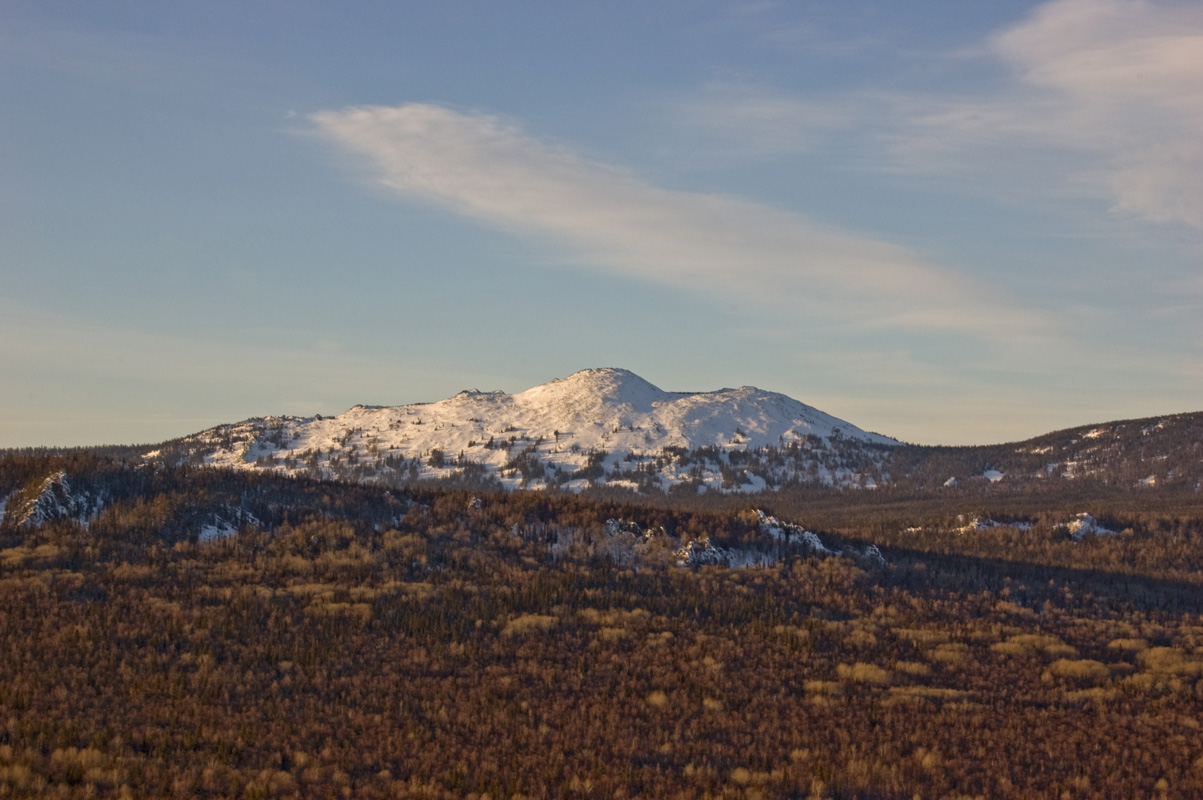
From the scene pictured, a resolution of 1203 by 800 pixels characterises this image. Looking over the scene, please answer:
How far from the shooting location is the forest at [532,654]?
35.6 meters

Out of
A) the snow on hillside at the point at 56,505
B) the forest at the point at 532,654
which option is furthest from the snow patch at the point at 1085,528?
the snow on hillside at the point at 56,505

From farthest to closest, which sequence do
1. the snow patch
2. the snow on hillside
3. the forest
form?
the snow patch → the snow on hillside → the forest

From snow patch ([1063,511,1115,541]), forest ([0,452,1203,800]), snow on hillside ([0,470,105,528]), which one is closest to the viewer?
forest ([0,452,1203,800])

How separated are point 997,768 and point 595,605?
33.0 meters

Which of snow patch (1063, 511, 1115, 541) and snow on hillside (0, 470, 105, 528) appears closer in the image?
snow on hillside (0, 470, 105, 528)

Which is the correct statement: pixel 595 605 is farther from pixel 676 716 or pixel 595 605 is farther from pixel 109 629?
pixel 109 629

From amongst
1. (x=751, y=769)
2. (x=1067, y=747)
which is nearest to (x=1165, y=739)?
(x=1067, y=747)

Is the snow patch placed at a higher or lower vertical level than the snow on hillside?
lower

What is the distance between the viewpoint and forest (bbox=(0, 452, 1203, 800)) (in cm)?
3559

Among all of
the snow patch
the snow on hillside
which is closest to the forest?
the snow on hillside

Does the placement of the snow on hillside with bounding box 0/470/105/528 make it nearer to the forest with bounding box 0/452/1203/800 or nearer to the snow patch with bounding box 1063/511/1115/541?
the forest with bounding box 0/452/1203/800

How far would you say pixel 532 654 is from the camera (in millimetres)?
54125

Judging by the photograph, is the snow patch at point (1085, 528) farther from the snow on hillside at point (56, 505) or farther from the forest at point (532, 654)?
the snow on hillside at point (56, 505)

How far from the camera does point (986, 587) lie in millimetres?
86125
